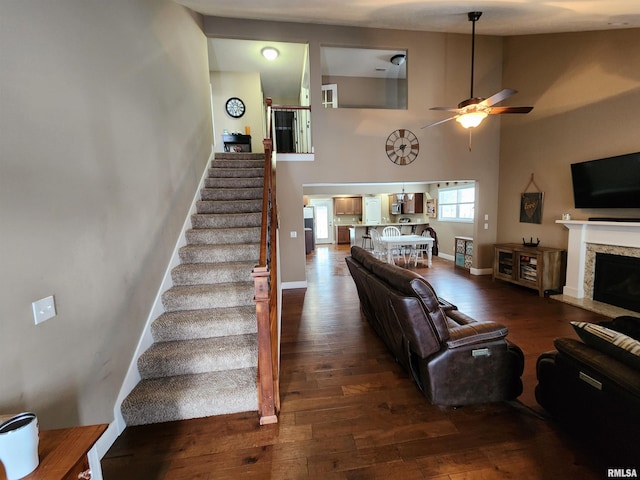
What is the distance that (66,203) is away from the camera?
1.52m

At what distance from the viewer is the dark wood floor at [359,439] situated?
157 cm

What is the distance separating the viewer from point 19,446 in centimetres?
76

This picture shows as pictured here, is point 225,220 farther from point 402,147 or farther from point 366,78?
point 366,78

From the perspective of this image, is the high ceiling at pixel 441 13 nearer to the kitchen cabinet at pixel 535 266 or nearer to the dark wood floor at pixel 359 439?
the kitchen cabinet at pixel 535 266

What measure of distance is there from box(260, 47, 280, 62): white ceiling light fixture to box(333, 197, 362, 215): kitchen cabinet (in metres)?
6.41

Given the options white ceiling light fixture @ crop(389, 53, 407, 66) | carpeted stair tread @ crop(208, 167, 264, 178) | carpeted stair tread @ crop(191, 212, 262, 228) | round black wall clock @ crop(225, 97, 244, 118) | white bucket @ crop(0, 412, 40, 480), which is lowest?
white bucket @ crop(0, 412, 40, 480)

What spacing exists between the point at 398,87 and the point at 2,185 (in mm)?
7751

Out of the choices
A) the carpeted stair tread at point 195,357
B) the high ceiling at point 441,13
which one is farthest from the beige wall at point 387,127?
the carpeted stair tread at point 195,357

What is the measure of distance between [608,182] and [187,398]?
5.60m

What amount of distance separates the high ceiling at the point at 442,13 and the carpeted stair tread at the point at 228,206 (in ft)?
8.66

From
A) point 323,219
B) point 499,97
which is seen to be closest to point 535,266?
point 499,97

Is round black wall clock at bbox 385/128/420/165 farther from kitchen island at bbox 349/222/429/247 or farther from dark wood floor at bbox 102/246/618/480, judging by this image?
kitchen island at bbox 349/222/429/247

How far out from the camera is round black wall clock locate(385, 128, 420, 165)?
17.5 feet

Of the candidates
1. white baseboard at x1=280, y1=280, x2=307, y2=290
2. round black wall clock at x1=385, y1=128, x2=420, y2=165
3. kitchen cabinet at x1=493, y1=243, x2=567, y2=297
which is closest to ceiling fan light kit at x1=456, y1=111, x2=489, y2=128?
round black wall clock at x1=385, y1=128, x2=420, y2=165
